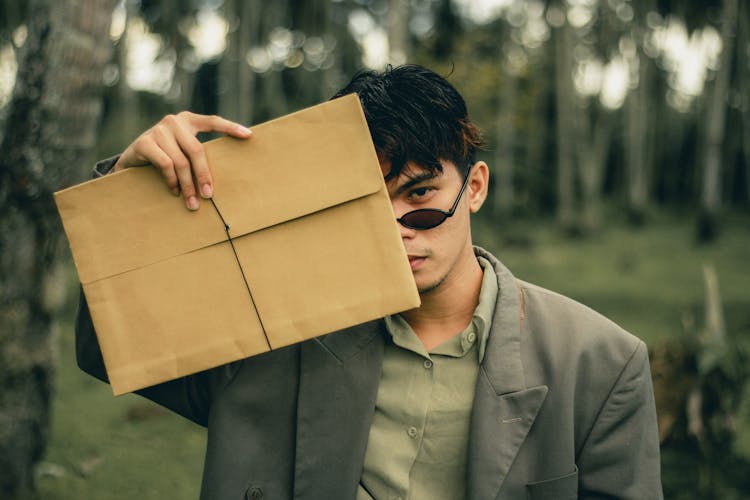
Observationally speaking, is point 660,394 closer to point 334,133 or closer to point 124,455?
point 124,455

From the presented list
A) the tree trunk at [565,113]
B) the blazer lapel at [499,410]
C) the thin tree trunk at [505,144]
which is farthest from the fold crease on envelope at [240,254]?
the thin tree trunk at [505,144]

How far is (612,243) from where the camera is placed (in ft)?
61.9

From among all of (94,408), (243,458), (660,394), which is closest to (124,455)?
(94,408)

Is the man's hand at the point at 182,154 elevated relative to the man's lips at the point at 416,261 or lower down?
elevated

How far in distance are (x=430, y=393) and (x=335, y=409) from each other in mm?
241

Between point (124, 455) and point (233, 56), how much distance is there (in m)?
16.0

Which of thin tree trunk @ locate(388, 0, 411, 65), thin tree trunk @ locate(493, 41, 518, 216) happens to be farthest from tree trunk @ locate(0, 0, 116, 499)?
thin tree trunk @ locate(493, 41, 518, 216)

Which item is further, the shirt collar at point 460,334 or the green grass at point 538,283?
the green grass at point 538,283

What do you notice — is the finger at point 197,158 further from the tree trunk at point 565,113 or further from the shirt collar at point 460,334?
the tree trunk at point 565,113

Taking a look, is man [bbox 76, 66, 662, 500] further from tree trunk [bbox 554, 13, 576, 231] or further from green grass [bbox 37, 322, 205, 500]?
tree trunk [bbox 554, 13, 576, 231]

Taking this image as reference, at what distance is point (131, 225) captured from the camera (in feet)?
4.98

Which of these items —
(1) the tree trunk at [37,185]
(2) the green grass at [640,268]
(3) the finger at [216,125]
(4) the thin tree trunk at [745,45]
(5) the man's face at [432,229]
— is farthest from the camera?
(4) the thin tree trunk at [745,45]

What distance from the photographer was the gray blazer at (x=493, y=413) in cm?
163

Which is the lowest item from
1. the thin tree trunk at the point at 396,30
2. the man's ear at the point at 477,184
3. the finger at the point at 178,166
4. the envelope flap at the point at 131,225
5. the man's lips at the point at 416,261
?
the thin tree trunk at the point at 396,30
